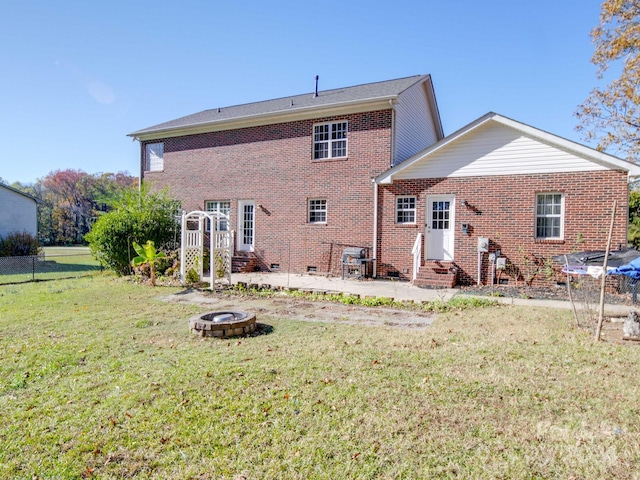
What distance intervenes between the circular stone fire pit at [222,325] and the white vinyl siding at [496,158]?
26.1ft

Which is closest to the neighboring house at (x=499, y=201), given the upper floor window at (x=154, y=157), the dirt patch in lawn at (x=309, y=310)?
the dirt patch in lawn at (x=309, y=310)

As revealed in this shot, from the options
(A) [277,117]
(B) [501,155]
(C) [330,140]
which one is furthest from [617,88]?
(A) [277,117]

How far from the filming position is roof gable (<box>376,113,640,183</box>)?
10219 mm

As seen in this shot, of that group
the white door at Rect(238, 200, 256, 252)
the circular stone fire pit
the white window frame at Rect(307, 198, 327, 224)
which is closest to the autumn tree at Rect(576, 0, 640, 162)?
the white window frame at Rect(307, 198, 327, 224)

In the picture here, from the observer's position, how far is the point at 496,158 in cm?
1118

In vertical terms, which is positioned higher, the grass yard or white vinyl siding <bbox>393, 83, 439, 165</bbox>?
white vinyl siding <bbox>393, 83, 439, 165</bbox>

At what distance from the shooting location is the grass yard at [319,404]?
2850mm

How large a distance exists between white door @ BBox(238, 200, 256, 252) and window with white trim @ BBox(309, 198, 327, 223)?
2.78 metres

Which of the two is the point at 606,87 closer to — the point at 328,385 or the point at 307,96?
the point at 307,96

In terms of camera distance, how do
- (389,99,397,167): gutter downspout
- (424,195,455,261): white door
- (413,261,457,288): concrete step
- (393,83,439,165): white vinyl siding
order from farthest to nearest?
(393,83,439,165): white vinyl siding
(389,99,397,167): gutter downspout
(424,195,455,261): white door
(413,261,457,288): concrete step

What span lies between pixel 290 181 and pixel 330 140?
7.23ft

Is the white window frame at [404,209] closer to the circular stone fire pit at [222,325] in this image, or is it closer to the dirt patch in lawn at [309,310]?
the dirt patch in lawn at [309,310]

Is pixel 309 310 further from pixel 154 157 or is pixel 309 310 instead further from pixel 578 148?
pixel 154 157

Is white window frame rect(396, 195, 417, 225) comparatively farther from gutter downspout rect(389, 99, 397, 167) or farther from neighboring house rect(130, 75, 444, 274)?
gutter downspout rect(389, 99, 397, 167)
